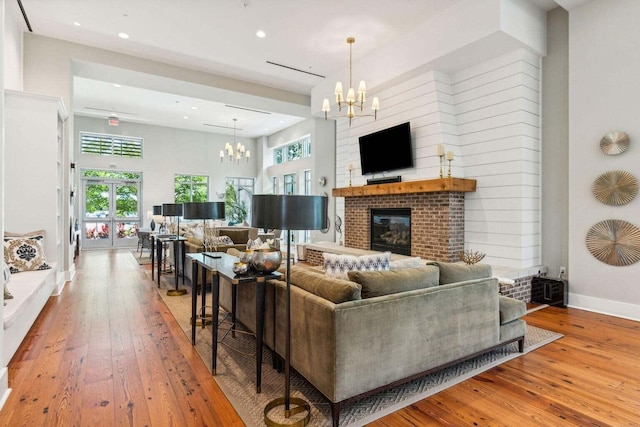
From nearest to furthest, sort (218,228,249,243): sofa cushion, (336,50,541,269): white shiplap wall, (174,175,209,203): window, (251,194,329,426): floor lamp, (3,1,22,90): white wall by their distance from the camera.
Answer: (251,194,329,426): floor lamp → (3,1,22,90): white wall → (336,50,541,269): white shiplap wall → (218,228,249,243): sofa cushion → (174,175,209,203): window

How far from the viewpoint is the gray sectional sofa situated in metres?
2.01

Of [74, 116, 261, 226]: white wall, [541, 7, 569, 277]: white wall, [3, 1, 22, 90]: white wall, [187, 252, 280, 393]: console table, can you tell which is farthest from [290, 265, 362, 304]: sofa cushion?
[74, 116, 261, 226]: white wall

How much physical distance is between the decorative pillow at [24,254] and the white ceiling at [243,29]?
3120 millimetres

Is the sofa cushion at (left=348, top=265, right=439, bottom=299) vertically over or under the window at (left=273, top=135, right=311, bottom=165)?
under

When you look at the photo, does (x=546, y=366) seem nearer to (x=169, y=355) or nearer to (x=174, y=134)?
(x=169, y=355)

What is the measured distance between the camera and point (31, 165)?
14.9 ft

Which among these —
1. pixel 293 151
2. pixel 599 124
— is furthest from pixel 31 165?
pixel 293 151

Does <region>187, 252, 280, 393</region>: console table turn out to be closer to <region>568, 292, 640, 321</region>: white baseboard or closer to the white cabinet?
the white cabinet

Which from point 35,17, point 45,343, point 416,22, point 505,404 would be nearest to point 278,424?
point 505,404

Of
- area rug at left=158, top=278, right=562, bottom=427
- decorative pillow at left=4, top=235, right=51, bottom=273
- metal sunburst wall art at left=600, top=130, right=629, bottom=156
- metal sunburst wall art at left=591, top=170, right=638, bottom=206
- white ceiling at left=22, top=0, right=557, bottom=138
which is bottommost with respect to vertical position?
area rug at left=158, top=278, right=562, bottom=427

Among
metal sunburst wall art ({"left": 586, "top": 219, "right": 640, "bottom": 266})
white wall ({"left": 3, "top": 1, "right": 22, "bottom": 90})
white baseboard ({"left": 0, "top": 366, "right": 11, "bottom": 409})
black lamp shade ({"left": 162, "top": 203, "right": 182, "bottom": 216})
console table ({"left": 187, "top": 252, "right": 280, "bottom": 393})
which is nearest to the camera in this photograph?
white baseboard ({"left": 0, "top": 366, "right": 11, "bottom": 409})

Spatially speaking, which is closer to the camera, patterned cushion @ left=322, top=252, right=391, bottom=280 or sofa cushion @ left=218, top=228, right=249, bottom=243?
patterned cushion @ left=322, top=252, right=391, bottom=280

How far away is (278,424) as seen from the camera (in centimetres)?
194

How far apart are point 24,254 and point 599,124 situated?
7220 mm
